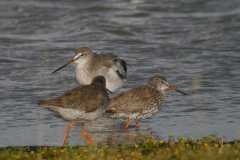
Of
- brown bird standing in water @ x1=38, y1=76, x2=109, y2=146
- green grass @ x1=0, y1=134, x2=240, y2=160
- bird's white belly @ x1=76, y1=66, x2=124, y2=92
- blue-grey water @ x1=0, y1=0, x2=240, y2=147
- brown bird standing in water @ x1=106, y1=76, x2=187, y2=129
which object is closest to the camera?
green grass @ x1=0, y1=134, x2=240, y2=160

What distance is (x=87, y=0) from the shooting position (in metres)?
20.6

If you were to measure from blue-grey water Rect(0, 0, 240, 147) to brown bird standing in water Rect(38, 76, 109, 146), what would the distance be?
1.52 feet

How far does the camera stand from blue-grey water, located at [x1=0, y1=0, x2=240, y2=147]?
247 inches

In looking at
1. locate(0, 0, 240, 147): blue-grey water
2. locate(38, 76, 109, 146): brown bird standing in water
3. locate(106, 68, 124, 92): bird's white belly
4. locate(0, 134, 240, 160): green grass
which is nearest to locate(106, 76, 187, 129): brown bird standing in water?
locate(0, 0, 240, 147): blue-grey water

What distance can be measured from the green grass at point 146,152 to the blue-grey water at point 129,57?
0.80 meters

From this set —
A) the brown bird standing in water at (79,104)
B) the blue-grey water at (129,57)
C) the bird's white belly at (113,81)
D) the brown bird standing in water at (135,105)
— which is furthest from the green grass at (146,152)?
the bird's white belly at (113,81)

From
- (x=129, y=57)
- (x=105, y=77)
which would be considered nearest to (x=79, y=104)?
(x=105, y=77)

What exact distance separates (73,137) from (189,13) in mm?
13752

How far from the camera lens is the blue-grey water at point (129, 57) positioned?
6273 mm

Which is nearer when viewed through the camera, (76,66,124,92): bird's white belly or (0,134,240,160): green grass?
(0,134,240,160): green grass

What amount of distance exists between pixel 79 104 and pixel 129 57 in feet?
20.9

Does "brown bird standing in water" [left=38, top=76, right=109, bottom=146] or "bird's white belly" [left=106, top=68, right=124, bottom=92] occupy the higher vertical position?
"brown bird standing in water" [left=38, top=76, right=109, bottom=146]

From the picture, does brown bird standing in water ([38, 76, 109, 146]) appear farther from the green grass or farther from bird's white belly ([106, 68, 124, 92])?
bird's white belly ([106, 68, 124, 92])

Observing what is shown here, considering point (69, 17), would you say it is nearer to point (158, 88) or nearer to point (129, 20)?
point (129, 20)
